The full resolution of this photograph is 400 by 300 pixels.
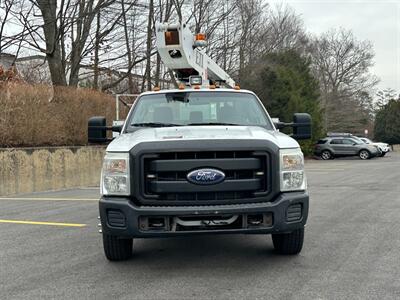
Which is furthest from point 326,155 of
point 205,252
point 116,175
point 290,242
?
point 116,175

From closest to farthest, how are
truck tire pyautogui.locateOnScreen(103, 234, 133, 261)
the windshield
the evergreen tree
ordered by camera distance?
1. truck tire pyautogui.locateOnScreen(103, 234, 133, 261)
2. the windshield
3. the evergreen tree

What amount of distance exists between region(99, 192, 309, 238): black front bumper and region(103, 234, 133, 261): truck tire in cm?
48

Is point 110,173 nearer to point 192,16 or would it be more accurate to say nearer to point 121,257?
point 121,257

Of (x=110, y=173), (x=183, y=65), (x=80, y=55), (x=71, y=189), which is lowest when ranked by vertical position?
(x=71, y=189)

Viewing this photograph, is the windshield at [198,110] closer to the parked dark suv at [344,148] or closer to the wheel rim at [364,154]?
the parked dark suv at [344,148]

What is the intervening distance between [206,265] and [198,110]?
1987 mm

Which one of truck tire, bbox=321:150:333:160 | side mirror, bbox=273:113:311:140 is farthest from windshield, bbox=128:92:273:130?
truck tire, bbox=321:150:333:160

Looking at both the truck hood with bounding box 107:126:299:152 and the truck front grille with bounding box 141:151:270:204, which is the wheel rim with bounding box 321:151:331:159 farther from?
the truck front grille with bounding box 141:151:270:204

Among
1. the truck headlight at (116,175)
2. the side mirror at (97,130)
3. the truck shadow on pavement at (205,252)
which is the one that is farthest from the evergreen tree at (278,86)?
the truck headlight at (116,175)

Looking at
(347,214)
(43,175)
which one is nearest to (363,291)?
(347,214)

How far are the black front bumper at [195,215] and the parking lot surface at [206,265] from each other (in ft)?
1.57

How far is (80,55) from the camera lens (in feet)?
77.5

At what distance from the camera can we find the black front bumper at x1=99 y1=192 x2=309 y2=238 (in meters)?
4.79

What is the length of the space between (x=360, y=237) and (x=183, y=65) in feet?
18.8
